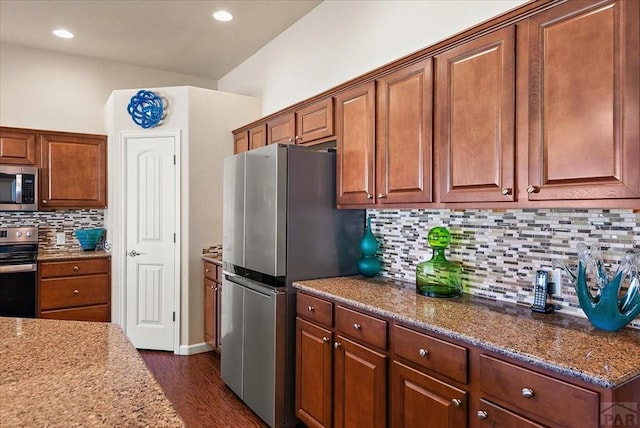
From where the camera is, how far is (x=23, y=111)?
4.37 m

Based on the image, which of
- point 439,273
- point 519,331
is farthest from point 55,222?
point 519,331

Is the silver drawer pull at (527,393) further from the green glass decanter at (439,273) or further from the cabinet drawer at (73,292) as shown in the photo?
the cabinet drawer at (73,292)

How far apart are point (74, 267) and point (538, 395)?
164 inches

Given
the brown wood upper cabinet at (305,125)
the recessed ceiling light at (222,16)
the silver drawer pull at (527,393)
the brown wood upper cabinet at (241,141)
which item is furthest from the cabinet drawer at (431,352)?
the recessed ceiling light at (222,16)

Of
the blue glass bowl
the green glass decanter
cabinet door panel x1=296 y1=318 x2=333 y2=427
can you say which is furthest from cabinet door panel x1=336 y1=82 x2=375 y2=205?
the blue glass bowl

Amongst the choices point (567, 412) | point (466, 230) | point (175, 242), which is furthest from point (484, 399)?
point (175, 242)

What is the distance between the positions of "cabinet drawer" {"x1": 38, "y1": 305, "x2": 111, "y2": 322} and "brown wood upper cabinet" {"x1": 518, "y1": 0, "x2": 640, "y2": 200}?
13.5 ft

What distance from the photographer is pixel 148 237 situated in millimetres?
4039

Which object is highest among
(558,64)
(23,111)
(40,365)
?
(23,111)

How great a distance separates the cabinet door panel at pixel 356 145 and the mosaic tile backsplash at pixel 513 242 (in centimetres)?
36

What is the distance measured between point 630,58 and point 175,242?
365 cm

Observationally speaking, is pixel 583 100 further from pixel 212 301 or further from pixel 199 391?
pixel 212 301

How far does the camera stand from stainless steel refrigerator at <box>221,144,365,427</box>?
2545 millimetres

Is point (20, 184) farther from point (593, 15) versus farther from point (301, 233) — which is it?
point (593, 15)
